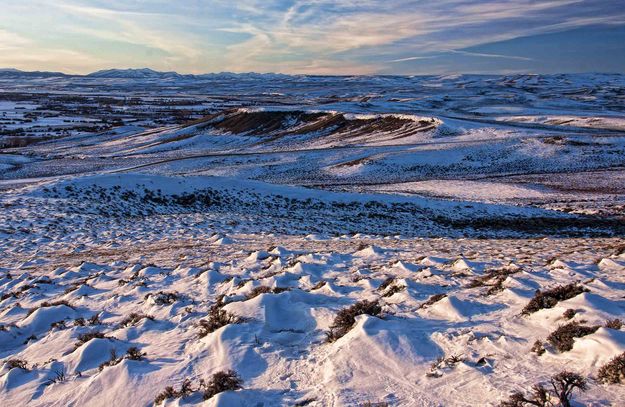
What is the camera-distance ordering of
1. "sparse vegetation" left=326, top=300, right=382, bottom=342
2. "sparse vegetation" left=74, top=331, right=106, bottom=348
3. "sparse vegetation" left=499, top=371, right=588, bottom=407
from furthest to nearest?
"sparse vegetation" left=74, top=331, right=106, bottom=348, "sparse vegetation" left=326, top=300, right=382, bottom=342, "sparse vegetation" left=499, top=371, right=588, bottom=407

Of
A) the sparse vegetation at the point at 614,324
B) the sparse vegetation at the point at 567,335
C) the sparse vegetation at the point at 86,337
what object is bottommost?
the sparse vegetation at the point at 86,337

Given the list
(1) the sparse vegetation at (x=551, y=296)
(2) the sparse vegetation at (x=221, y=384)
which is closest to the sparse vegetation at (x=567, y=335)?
(1) the sparse vegetation at (x=551, y=296)

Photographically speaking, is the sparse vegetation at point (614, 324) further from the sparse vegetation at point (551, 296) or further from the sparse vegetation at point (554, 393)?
the sparse vegetation at point (554, 393)

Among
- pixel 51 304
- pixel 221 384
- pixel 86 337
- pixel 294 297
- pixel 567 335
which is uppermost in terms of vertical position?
pixel 567 335

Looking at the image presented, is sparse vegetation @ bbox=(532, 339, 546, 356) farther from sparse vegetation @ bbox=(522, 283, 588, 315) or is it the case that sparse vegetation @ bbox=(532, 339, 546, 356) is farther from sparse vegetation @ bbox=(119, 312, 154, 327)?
sparse vegetation @ bbox=(119, 312, 154, 327)

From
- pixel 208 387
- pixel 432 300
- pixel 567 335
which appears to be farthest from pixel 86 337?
pixel 567 335

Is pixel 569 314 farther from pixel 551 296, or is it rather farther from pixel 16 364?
pixel 16 364

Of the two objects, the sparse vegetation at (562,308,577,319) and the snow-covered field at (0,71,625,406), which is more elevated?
the sparse vegetation at (562,308,577,319)

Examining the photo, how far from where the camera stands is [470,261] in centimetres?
930

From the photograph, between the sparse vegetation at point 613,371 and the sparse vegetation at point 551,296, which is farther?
the sparse vegetation at point 551,296

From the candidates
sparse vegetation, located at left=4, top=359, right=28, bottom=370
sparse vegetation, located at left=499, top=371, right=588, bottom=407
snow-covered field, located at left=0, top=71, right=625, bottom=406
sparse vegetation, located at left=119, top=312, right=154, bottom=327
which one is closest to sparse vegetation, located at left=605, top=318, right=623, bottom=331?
snow-covered field, located at left=0, top=71, right=625, bottom=406

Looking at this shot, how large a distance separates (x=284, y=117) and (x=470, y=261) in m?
59.3

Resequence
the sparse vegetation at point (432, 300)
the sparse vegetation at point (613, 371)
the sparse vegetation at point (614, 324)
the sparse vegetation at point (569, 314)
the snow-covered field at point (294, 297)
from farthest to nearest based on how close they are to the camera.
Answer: the sparse vegetation at point (432, 300)
the sparse vegetation at point (569, 314)
the sparse vegetation at point (614, 324)
the snow-covered field at point (294, 297)
the sparse vegetation at point (613, 371)

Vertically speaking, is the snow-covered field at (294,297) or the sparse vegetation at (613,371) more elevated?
the sparse vegetation at (613,371)
